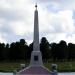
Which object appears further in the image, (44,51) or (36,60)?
(44,51)

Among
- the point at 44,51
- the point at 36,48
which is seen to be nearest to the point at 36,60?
the point at 36,48

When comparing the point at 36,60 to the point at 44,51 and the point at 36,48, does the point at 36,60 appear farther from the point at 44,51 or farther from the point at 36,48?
the point at 44,51

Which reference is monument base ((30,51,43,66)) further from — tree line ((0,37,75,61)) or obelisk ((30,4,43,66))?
tree line ((0,37,75,61))

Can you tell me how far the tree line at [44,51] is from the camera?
145m

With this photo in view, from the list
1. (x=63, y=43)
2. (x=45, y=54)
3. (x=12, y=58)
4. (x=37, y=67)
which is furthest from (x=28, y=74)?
(x=63, y=43)

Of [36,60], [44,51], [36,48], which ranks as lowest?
[36,60]

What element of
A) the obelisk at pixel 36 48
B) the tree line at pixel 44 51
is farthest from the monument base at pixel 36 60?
the tree line at pixel 44 51

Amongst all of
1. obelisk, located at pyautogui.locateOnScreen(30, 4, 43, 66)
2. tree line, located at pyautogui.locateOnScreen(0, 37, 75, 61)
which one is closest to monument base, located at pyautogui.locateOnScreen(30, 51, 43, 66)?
obelisk, located at pyautogui.locateOnScreen(30, 4, 43, 66)

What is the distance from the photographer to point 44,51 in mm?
140750

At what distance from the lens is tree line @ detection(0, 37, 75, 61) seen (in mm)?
144812

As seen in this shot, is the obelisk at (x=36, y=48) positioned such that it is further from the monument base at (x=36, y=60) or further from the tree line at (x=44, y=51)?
the tree line at (x=44, y=51)

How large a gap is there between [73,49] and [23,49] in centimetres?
1816

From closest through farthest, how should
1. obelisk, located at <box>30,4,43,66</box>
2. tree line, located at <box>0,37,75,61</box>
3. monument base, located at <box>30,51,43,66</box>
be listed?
obelisk, located at <box>30,4,43,66</box> < monument base, located at <box>30,51,43,66</box> < tree line, located at <box>0,37,75,61</box>

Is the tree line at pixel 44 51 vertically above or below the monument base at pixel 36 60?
above
